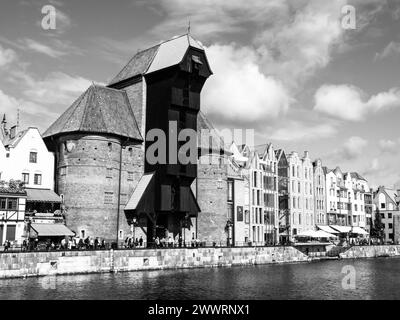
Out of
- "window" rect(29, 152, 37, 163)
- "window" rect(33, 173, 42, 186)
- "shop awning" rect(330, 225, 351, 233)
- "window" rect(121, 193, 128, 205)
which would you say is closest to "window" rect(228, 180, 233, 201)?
"window" rect(121, 193, 128, 205)

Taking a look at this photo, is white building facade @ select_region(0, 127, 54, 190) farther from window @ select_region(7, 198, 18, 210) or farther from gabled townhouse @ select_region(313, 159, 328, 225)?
gabled townhouse @ select_region(313, 159, 328, 225)

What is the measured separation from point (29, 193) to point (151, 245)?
1759cm

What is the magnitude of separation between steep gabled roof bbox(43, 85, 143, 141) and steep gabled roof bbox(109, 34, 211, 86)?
201 inches

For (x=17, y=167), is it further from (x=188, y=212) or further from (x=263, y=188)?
(x=263, y=188)

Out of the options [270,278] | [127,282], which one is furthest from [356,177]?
[127,282]

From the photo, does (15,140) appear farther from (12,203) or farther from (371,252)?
(371,252)

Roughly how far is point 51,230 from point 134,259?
1107 centimetres

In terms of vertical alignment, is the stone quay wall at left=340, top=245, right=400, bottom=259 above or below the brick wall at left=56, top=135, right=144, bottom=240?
below

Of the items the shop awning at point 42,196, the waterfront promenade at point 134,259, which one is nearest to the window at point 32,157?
the shop awning at point 42,196

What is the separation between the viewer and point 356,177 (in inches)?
5472

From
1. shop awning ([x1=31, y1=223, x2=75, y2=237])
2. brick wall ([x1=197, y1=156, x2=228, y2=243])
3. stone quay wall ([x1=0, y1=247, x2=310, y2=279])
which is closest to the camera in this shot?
stone quay wall ([x1=0, y1=247, x2=310, y2=279])

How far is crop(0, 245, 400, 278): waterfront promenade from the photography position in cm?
5285

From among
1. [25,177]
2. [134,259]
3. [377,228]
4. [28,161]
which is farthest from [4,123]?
[377,228]

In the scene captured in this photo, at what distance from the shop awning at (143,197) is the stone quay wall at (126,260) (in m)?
8.72
